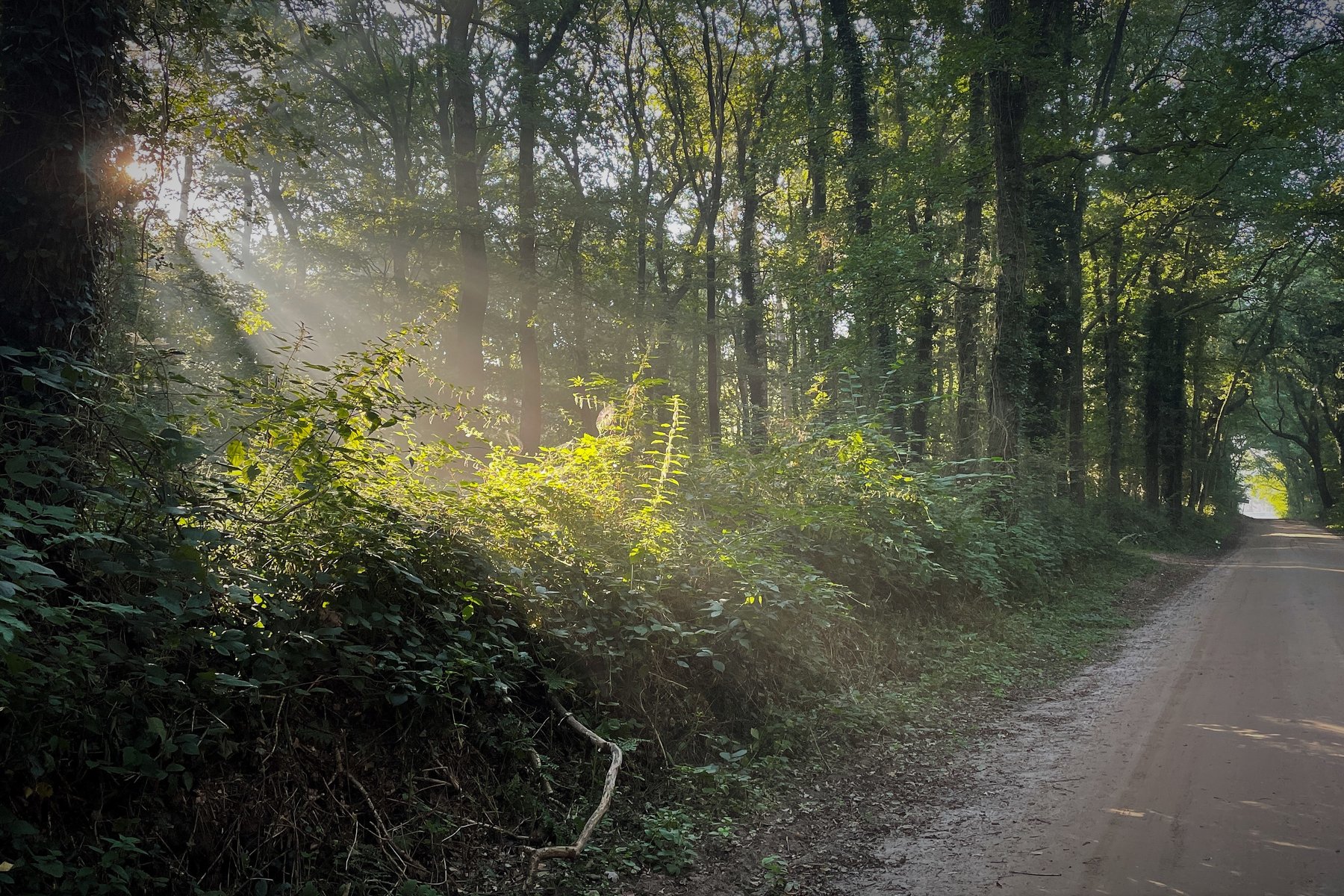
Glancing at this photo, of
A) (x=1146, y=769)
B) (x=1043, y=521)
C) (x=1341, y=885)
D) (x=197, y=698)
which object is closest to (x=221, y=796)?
(x=197, y=698)

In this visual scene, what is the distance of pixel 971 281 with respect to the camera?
1611 centimetres

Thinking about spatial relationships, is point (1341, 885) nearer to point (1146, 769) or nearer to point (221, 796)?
point (1146, 769)

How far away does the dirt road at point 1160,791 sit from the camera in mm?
3510

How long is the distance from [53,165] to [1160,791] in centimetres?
736

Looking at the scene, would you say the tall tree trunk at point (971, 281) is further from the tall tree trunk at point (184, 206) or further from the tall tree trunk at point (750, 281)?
the tall tree trunk at point (184, 206)

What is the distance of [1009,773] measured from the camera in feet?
16.2

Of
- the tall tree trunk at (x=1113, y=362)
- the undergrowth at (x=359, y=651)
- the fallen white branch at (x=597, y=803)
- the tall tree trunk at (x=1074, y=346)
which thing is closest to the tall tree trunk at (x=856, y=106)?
the tall tree trunk at (x=1074, y=346)

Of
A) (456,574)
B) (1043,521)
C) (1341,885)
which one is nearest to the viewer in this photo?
(1341,885)

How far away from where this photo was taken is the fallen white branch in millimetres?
3611

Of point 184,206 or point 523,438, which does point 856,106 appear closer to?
point 523,438

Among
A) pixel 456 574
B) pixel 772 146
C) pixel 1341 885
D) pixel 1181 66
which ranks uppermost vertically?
pixel 1181 66

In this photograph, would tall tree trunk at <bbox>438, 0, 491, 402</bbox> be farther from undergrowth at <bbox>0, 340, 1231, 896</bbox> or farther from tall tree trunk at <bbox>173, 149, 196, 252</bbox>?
undergrowth at <bbox>0, 340, 1231, 896</bbox>

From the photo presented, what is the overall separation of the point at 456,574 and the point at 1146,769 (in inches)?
189

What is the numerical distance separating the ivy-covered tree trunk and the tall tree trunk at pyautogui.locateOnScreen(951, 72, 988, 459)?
1395 cm
